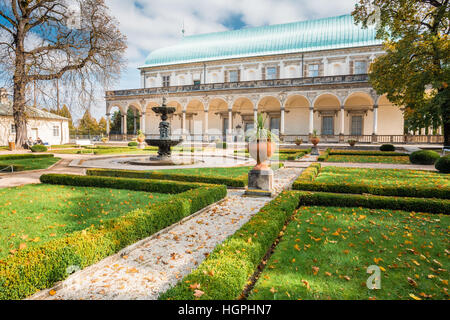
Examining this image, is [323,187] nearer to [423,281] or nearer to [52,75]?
[423,281]

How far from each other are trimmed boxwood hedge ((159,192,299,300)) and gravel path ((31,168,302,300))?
1.77 feet

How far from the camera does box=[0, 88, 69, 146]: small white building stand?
30.0 metres

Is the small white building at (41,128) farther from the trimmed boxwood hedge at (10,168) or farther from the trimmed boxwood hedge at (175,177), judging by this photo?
the trimmed boxwood hedge at (175,177)

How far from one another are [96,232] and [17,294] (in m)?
1.23

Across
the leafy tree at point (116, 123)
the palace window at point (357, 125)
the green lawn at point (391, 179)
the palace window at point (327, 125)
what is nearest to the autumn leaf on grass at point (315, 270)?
the green lawn at point (391, 179)

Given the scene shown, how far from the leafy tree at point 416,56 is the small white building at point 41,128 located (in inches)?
1328

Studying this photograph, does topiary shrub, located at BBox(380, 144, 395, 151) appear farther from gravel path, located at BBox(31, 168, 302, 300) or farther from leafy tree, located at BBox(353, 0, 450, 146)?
gravel path, located at BBox(31, 168, 302, 300)

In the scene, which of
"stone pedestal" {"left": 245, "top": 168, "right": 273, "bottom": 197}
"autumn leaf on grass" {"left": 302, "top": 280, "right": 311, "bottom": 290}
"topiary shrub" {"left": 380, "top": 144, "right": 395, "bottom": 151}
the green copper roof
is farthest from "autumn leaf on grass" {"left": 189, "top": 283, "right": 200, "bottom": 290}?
the green copper roof

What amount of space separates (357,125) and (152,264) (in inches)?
1344

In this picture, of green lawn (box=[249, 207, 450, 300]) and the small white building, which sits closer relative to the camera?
green lawn (box=[249, 207, 450, 300])

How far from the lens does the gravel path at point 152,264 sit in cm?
300

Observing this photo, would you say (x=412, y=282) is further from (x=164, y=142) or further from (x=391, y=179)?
(x=164, y=142)

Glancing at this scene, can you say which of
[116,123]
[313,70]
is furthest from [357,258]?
[116,123]
